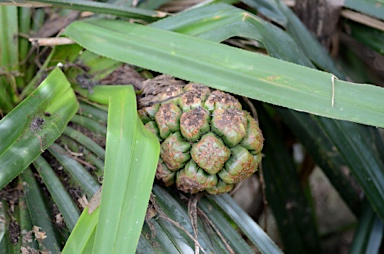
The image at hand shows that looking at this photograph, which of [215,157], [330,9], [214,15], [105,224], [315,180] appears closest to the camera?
[105,224]

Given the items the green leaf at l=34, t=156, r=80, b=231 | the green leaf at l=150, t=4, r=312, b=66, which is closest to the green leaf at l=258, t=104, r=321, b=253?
the green leaf at l=150, t=4, r=312, b=66

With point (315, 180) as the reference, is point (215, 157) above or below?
above

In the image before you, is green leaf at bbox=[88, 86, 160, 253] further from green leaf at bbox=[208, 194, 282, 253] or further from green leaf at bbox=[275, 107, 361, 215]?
green leaf at bbox=[275, 107, 361, 215]

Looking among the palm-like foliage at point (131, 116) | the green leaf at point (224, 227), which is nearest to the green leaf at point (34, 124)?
the palm-like foliage at point (131, 116)

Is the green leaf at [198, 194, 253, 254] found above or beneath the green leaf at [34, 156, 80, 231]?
beneath

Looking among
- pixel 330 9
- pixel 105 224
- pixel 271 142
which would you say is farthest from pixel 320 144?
pixel 105 224

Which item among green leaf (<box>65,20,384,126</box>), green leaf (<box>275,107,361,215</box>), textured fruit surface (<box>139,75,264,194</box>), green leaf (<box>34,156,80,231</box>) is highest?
green leaf (<box>65,20,384,126</box>)

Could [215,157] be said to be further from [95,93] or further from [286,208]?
[286,208]
